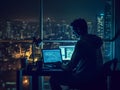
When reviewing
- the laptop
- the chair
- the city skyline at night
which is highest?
the city skyline at night

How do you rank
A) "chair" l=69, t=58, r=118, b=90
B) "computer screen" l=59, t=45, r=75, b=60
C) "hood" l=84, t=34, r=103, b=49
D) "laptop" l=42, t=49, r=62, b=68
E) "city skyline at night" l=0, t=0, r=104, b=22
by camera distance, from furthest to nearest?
"city skyline at night" l=0, t=0, r=104, b=22 → "computer screen" l=59, t=45, r=75, b=60 → "laptop" l=42, t=49, r=62, b=68 → "hood" l=84, t=34, r=103, b=49 → "chair" l=69, t=58, r=118, b=90

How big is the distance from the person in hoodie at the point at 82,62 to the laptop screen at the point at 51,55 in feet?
3.46

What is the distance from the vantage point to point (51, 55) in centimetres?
597

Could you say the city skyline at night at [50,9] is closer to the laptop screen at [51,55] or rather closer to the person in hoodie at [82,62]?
the laptop screen at [51,55]

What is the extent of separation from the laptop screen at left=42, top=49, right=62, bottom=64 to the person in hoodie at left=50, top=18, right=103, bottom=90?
1.06 meters

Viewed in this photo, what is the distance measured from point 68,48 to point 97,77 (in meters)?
1.72

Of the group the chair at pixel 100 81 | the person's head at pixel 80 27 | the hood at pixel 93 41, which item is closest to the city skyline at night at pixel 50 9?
the person's head at pixel 80 27

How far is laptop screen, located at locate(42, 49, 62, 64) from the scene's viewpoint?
19.5ft

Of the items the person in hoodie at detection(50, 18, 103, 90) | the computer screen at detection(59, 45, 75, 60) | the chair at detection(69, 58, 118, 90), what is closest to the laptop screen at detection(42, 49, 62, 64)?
the computer screen at detection(59, 45, 75, 60)

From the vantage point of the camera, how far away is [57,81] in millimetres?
4840

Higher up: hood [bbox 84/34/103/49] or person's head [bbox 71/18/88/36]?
person's head [bbox 71/18/88/36]

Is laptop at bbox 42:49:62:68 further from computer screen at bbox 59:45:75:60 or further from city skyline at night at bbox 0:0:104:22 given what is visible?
city skyline at night at bbox 0:0:104:22

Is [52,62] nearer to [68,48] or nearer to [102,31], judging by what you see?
[68,48]

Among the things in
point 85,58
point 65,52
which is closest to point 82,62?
point 85,58
